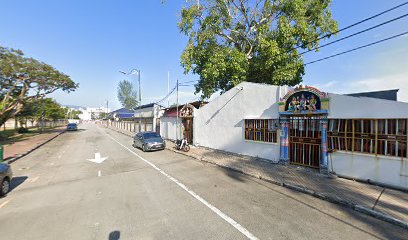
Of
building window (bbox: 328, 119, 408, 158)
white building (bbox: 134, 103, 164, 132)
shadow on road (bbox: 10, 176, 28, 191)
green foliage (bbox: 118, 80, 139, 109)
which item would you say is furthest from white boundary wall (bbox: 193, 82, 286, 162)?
green foliage (bbox: 118, 80, 139, 109)

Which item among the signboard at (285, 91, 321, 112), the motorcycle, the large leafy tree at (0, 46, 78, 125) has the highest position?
the large leafy tree at (0, 46, 78, 125)

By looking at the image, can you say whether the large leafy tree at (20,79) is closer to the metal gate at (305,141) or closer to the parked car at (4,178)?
the parked car at (4,178)

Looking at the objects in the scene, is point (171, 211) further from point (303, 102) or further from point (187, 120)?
point (187, 120)

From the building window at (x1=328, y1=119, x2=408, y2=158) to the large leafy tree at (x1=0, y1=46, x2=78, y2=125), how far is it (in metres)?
29.2

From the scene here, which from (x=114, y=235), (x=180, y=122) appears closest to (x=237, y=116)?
(x=180, y=122)

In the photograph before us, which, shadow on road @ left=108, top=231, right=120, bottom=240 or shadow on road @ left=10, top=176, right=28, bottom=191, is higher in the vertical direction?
shadow on road @ left=108, top=231, right=120, bottom=240

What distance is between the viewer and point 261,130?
37.8 ft

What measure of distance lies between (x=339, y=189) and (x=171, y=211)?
561 centimetres

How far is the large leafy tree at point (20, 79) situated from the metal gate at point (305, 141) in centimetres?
2753

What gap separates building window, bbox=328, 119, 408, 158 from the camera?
6742mm

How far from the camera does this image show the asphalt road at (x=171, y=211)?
4469 millimetres

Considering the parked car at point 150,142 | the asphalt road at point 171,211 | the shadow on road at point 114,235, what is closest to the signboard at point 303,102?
the asphalt road at point 171,211

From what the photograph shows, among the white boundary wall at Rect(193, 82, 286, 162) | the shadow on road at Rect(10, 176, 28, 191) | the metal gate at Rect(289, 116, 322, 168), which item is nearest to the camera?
the shadow on road at Rect(10, 176, 28, 191)

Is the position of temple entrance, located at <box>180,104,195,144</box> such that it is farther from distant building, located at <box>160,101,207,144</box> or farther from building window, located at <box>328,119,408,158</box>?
building window, located at <box>328,119,408,158</box>
